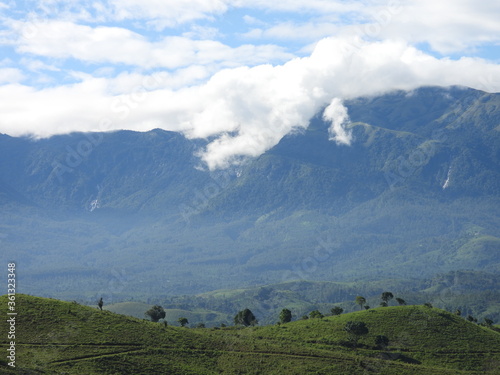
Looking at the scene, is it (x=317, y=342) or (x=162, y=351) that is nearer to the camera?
(x=162, y=351)

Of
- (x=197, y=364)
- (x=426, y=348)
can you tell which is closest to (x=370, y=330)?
(x=426, y=348)

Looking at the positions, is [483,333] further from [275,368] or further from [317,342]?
[275,368]

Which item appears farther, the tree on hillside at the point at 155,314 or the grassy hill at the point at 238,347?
the tree on hillside at the point at 155,314

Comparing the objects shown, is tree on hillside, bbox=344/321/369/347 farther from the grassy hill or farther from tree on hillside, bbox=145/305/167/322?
tree on hillside, bbox=145/305/167/322

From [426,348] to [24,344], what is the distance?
247ft

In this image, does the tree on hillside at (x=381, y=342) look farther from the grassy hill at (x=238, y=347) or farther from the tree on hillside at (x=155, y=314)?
the tree on hillside at (x=155, y=314)

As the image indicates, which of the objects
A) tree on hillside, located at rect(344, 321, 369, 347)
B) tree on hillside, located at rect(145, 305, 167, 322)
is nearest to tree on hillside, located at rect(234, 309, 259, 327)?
tree on hillside, located at rect(145, 305, 167, 322)

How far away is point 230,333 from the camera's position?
139 meters

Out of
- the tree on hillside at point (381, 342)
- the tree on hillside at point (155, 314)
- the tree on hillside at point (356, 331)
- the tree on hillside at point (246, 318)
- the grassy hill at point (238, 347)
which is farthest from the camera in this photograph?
the tree on hillside at point (246, 318)

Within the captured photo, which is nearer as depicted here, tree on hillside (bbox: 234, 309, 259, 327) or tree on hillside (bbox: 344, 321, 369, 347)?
tree on hillside (bbox: 344, 321, 369, 347)

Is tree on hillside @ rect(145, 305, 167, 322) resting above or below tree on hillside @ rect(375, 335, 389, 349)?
above

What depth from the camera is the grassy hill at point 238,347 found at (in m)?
110

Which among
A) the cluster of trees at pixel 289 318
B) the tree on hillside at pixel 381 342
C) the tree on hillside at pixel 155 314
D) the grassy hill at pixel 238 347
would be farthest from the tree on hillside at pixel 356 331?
the tree on hillside at pixel 155 314

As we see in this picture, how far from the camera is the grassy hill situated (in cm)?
10956
